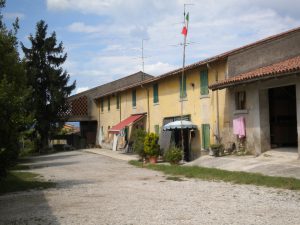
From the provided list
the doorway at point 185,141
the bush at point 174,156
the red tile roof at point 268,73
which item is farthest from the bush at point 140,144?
the red tile roof at point 268,73

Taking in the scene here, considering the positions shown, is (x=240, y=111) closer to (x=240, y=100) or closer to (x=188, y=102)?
(x=240, y=100)

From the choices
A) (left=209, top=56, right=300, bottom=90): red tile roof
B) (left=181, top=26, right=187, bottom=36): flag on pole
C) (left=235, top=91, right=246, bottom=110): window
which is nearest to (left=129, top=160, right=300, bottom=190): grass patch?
(left=235, top=91, right=246, bottom=110): window

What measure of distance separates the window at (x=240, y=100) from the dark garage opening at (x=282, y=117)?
3.81ft

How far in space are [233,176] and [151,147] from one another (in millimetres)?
8921

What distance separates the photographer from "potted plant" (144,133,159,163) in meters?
22.6

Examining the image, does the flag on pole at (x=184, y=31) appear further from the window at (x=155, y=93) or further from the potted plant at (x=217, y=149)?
the window at (x=155, y=93)

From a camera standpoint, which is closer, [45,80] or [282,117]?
[282,117]

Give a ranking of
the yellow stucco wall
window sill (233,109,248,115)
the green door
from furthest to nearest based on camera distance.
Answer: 1. the green door
2. the yellow stucco wall
3. window sill (233,109,248,115)

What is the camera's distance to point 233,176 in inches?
559

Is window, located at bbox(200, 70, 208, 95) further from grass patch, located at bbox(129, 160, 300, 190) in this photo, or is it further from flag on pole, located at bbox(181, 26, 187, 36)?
grass patch, located at bbox(129, 160, 300, 190)

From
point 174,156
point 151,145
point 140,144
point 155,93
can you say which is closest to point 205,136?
point 174,156

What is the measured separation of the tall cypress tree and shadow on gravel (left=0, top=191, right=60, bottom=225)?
26.2 m

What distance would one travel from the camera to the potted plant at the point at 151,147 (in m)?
22.6

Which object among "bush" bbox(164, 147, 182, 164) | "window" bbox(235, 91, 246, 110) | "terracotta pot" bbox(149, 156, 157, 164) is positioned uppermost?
"window" bbox(235, 91, 246, 110)
